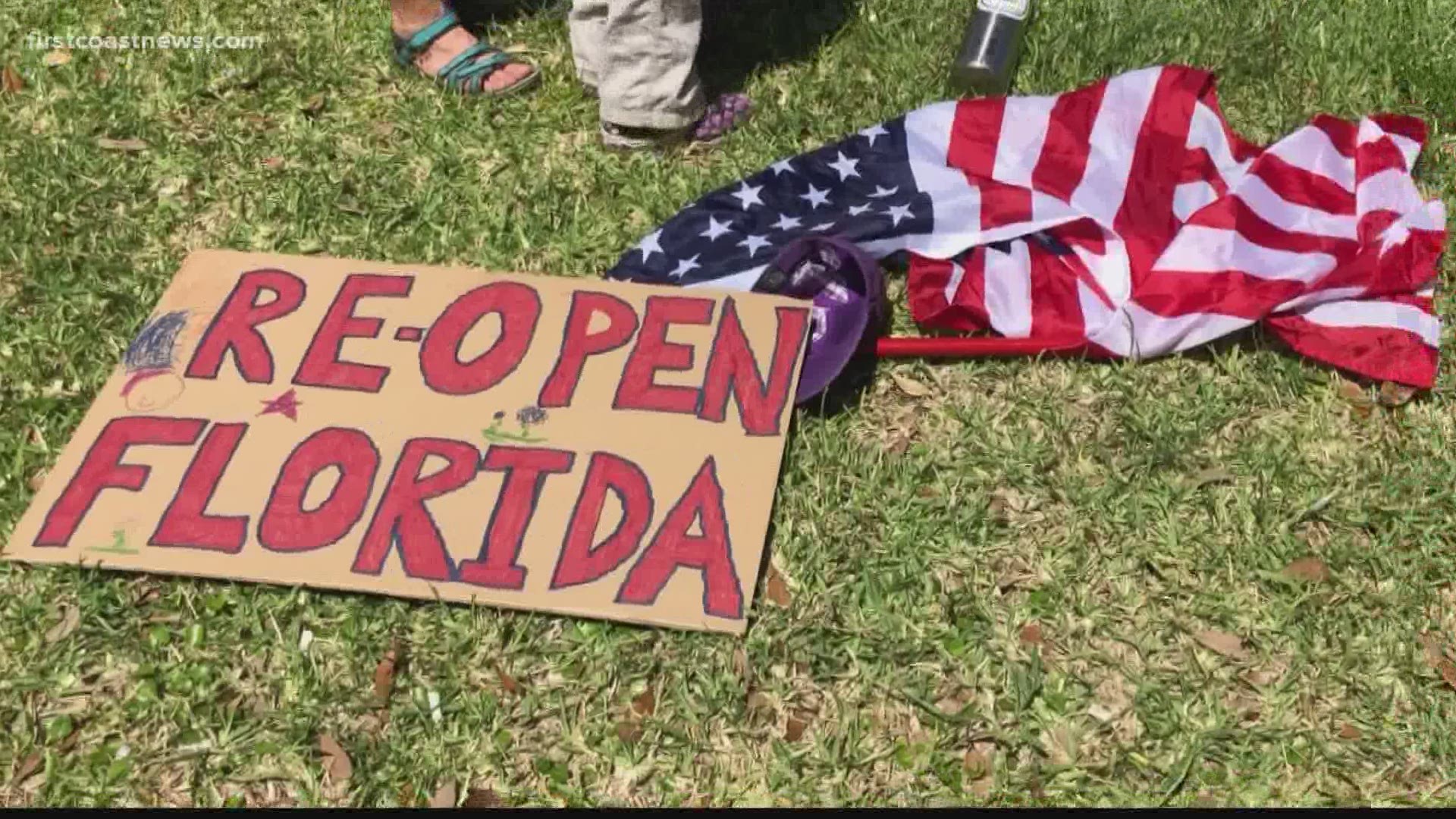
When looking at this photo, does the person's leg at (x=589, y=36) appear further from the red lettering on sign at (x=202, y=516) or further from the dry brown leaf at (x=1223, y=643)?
the dry brown leaf at (x=1223, y=643)

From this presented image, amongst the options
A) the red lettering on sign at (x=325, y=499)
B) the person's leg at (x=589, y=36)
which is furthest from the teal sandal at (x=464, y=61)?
the red lettering on sign at (x=325, y=499)

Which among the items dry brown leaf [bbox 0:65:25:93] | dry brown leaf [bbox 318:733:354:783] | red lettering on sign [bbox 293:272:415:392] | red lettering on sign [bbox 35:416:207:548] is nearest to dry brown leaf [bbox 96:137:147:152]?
dry brown leaf [bbox 0:65:25:93]

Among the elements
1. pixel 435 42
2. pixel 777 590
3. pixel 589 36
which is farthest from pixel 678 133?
pixel 777 590

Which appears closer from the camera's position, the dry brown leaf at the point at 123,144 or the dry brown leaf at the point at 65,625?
the dry brown leaf at the point at 65,625

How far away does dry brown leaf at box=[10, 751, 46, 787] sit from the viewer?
1825 mm

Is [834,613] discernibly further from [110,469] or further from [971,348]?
[110,469]

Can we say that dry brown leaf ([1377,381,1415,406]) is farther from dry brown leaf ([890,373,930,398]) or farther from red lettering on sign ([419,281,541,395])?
red lettering on sign ([419,281,541,395])

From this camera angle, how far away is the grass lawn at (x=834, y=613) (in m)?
1.85

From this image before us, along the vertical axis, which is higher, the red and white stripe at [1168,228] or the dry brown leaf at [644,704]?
the red and white stripe at [1168,228]

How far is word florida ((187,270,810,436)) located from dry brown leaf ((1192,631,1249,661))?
0.79m

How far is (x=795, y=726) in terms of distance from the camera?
74.9 inches

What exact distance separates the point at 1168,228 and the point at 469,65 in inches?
66.7

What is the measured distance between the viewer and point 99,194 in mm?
2785

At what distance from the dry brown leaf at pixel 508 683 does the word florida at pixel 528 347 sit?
0.52m
